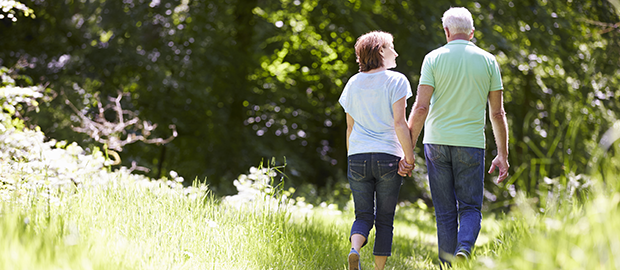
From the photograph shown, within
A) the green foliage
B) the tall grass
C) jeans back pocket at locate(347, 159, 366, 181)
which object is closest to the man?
jeans back pocket at locate(347, 159, 366, 181)

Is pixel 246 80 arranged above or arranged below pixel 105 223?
above

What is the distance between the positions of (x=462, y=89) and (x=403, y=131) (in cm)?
51

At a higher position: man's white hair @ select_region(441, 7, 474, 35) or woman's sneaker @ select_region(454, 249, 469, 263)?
man's white hair @ select_region(441, 7, 474, 35)

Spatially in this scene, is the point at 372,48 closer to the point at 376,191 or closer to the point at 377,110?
the point at 377,110

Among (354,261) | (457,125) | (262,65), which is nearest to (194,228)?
(354,261)

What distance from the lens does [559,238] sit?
1.91m

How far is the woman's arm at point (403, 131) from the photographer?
3.37 metres

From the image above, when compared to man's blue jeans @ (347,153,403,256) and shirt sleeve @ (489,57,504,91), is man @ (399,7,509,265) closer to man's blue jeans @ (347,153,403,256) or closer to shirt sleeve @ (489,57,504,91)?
shirt sleeve @ (489,57,504,91)

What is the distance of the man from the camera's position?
11.1ft

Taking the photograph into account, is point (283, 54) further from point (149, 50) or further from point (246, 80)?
point (149, 50)

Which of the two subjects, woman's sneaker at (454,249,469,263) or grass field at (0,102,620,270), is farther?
woman's sneaker at (454,249,469,263)

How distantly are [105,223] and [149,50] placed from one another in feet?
23.1

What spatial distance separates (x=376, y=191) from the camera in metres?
3.55

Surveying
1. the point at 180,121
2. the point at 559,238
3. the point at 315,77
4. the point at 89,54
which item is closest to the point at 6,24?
the point at 89,54
